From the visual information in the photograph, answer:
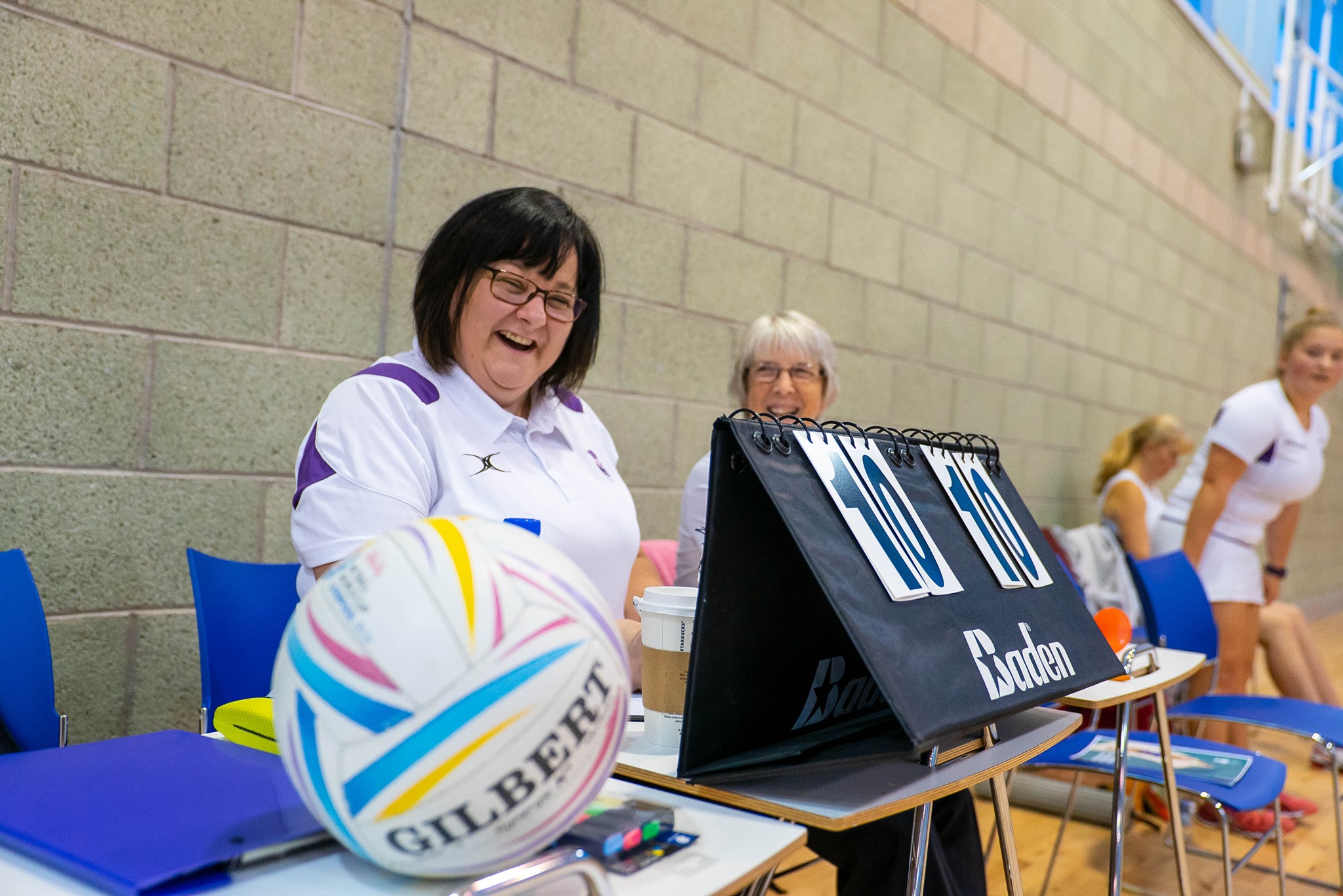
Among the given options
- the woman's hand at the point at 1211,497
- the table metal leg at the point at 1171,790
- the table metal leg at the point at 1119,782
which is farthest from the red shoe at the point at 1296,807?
the table metal leg at the point at 1119,782

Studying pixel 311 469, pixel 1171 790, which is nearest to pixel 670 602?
pixel 311 469

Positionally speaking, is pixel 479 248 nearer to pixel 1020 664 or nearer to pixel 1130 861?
pixel 1020 664

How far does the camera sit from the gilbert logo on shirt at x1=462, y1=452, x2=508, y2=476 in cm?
138

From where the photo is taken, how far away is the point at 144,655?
1822mm

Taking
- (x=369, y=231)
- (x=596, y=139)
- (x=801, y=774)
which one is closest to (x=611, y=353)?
(x=596, y=139)

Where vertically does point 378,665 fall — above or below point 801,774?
above

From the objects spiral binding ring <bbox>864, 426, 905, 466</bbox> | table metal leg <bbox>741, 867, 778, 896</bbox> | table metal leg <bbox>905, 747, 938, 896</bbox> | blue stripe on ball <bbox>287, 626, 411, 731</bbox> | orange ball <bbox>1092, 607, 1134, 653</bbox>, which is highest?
spiral binding ring <bbox>864, 426, 905, 466</bbox>

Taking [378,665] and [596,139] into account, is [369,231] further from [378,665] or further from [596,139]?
[378,665]

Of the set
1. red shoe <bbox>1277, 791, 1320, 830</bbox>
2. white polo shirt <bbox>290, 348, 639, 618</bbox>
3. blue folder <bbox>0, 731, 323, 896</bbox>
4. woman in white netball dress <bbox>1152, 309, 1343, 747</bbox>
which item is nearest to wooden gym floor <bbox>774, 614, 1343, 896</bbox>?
red shoe <bbox>1277, 791, 1320, 830</bbox>

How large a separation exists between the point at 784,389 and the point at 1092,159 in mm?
3528

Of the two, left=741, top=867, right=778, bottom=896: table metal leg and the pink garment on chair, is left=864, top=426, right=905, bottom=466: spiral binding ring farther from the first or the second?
the pink garment on chair

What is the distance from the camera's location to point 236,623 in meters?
1.52

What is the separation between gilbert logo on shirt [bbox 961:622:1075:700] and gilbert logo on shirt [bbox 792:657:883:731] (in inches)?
4.3

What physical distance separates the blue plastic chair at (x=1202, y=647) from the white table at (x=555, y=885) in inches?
77.5
